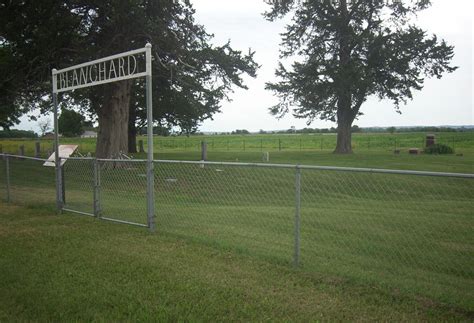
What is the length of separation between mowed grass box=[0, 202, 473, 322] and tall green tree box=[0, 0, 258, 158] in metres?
13.8

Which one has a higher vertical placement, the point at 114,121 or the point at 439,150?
the point at 114,121

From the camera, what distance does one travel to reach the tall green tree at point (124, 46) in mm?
18297

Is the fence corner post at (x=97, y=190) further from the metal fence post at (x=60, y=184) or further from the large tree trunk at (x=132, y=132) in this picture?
the large tree trunk at (x=132, y=132)

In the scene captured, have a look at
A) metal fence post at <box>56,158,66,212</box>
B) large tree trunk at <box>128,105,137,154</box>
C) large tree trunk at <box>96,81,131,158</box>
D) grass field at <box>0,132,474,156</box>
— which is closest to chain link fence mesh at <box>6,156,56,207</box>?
metal fence post at <box>56,158,66,212</box>

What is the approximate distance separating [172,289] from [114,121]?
18486mm

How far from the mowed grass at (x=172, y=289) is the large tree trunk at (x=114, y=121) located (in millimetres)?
15559

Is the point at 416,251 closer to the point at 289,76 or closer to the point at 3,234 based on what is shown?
the point at 3,234

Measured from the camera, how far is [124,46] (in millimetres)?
20469

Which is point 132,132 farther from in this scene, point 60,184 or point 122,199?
point 60,184

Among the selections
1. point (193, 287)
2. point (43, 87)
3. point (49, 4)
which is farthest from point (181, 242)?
point (43, 87)

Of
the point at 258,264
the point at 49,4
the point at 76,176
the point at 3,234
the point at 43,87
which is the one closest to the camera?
the point at 258,264

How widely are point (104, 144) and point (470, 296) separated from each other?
20.0m

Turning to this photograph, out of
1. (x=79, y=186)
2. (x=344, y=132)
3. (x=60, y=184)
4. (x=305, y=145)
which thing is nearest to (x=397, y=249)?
(x=60, y=184)

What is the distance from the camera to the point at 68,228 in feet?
27.3
